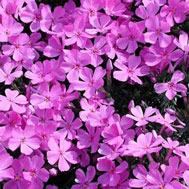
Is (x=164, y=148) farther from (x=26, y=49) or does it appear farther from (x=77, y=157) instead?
(x=26, y=49)

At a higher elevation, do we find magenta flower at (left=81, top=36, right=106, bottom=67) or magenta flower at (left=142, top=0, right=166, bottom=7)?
magenta flower at (left=142, top=0, right=166, bottom=7)

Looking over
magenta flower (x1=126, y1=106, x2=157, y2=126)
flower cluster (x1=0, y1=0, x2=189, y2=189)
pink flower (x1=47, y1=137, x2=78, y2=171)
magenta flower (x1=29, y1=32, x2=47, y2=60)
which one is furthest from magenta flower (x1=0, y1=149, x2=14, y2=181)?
magenta flower (x1=29, y1=32, x2=47, y2=60)

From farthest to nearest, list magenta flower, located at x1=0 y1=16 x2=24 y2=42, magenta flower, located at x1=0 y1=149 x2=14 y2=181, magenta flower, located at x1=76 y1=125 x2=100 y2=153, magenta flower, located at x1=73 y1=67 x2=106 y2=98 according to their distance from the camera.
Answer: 1. magenta flower, located at x1=0 y1=16 x2=24 y2=42
2. magenta flower, located at x1=73 y1=67 x2=106 y2=98
3. magenta flower, located at x1=76 y1=125 x2=100 y2=153
4. magenta flower, located at x1=0 y1=149 x2=14 y2=181

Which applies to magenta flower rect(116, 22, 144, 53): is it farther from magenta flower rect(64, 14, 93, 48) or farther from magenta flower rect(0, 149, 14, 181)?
magenta flower rect(0, 149, 14, 181)

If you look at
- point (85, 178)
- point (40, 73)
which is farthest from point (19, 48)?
point (85, 178)

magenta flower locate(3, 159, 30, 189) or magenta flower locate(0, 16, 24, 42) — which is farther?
magenta flower locate(0, 16, 24, 42)

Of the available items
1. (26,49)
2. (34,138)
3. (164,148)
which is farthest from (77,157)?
(26,49)

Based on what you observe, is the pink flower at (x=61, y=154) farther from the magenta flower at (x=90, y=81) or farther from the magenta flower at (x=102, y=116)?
the magenta flower at (x=90, y=81)
